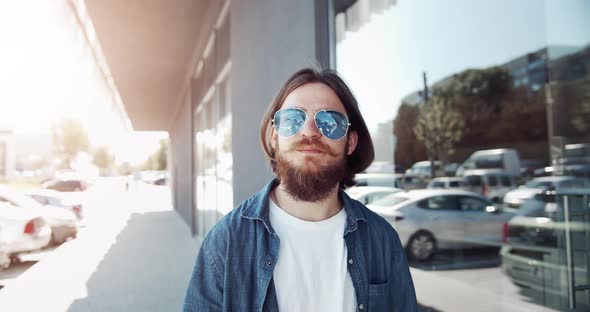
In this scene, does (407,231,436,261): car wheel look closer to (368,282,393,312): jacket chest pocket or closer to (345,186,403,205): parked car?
(345,186,403,205): parked car

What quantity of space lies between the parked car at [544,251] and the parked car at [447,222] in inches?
15.0

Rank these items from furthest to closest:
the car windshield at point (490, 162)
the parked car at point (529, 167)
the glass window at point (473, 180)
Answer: the car windshield at point (490, 162), the glass window at point (473, 180), the parked car at point (529, 167)

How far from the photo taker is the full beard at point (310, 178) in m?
1.30

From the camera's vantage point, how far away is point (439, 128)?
952cm

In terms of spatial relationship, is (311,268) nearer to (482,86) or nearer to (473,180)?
(473,180)

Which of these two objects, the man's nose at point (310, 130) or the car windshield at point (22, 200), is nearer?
the man's nose at point (310, 130)

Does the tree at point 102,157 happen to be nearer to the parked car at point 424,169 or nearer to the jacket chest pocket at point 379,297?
the parked car at point 424,169

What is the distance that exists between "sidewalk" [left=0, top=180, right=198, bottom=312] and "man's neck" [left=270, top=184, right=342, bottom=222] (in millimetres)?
3545

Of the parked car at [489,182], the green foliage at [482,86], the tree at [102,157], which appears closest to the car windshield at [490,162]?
the parked car at [489,182]

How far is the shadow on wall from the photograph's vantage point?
452cm

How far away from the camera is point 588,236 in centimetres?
322

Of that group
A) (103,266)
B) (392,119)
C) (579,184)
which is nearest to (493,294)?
(579,184)

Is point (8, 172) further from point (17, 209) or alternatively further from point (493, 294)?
point (493, 294)

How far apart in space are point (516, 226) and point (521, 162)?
3.89 meters
